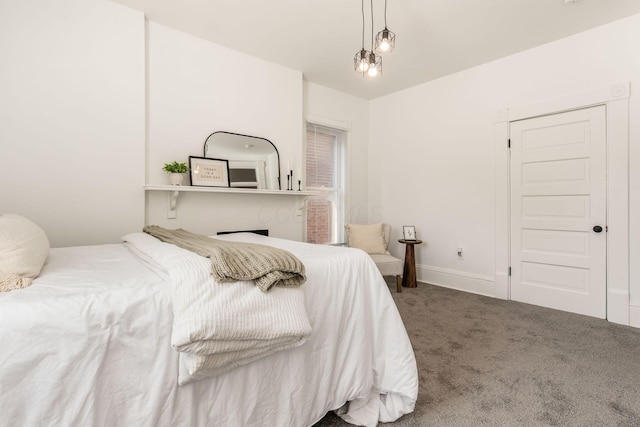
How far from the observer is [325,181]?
4.37 m

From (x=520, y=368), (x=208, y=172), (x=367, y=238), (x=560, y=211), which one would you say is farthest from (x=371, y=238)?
(x=520, y=368)

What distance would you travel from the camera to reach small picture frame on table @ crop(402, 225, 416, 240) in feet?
13.2

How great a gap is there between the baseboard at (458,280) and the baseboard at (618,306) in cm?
89

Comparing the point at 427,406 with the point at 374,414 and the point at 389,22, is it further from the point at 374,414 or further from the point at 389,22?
the point at 389,22

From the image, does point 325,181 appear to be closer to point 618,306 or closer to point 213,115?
point 213,115

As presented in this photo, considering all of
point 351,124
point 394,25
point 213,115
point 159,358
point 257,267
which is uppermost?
point 394,25

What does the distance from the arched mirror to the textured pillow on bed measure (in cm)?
199

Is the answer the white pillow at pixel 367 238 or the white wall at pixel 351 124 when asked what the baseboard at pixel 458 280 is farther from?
the white wall at pixel 351 124

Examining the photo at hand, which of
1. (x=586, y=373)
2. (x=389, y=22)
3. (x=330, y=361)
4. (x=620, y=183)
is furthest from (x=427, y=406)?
(x=389, y=22)

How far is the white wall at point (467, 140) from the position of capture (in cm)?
277

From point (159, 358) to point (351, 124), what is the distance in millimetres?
4075

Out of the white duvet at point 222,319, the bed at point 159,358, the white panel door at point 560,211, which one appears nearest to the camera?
the bed at point 159,358

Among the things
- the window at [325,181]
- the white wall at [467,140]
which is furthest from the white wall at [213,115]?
the white wall at [467,140]

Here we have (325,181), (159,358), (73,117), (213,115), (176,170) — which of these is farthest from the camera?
(325,181)
